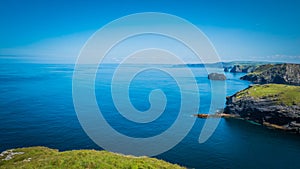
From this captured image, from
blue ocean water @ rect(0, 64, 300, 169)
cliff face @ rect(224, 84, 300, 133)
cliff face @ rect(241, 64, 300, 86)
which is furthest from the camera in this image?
cliff face @ rect(241, 64, 300, 86)

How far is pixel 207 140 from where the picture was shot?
60.2 meters

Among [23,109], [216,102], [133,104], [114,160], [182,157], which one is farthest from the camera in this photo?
[216,102]

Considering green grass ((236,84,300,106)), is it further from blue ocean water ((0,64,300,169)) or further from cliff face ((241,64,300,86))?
cliff face ((241,64,300,86))

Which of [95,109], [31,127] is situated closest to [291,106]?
[95,109]

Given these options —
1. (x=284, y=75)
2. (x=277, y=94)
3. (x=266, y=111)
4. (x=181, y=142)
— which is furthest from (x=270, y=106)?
(x=284, y=75)

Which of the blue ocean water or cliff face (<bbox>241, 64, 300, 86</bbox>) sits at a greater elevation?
cliff face (<bbox>241, 64, 300, 86</bbox>)

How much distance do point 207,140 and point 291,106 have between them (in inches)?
1302

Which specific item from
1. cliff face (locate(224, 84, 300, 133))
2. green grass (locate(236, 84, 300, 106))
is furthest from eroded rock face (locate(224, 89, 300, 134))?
green grass (locate(236, 84, 300, 106))

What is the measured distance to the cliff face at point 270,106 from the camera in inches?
2790

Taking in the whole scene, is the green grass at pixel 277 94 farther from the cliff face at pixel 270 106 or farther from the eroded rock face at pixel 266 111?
the eroded rock face at pixel 266 111

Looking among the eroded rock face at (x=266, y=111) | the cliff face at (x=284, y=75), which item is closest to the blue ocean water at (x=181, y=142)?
the eroded rock face at (x=266, y=111)

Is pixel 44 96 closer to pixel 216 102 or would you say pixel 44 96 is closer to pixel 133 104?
pixel 133 104

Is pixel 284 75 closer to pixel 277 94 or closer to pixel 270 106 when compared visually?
pixel 277 94

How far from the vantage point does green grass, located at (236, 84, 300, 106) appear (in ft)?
248
